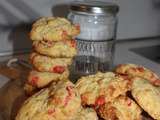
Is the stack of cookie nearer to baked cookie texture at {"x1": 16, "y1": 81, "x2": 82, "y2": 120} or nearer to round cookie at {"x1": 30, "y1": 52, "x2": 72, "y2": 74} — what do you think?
round cookie at {"x1": 30, "y1": 52, "x2": 72, "y2": 74}

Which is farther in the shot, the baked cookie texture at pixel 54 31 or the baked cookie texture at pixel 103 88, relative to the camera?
the baked cookie texture at pixel 54 31

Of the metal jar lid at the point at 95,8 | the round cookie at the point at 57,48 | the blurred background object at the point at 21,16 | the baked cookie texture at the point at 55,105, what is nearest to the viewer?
the baked cookie texture at the point at 55,105

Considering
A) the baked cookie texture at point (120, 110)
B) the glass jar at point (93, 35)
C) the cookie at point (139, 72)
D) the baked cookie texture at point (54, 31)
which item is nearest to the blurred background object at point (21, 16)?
the glass jar at point (93, 35)

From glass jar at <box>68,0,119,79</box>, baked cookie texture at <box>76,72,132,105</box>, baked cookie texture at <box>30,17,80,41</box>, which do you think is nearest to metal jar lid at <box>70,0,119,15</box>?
glass jar at <box>68,0,119,79</box>

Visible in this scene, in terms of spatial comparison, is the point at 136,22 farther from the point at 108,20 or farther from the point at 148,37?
the point at 108,20

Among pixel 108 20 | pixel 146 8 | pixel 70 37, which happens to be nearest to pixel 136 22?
pixel 146 8

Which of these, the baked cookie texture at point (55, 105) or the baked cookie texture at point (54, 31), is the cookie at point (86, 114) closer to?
the baked cookie texture at point (55, 105)
